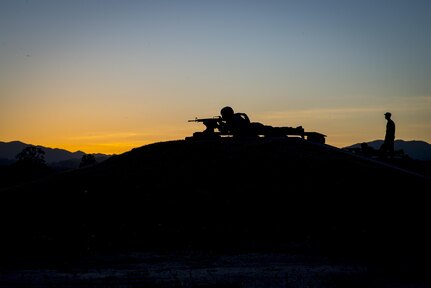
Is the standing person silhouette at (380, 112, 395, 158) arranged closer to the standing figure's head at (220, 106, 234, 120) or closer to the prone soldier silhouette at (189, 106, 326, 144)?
the prone soldier silhouette at (189, 106, 326, 144)

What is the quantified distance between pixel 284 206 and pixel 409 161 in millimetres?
8051

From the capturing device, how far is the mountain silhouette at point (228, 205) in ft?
26.7

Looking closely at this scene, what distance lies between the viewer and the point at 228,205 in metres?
10.1

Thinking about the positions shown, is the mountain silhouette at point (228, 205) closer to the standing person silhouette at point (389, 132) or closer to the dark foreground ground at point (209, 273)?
the dark foreground ground at point (209, 273)

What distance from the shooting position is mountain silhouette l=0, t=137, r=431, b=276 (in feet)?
26.7

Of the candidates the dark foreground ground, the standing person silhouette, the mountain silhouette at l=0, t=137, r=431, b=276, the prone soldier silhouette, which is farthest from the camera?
the prone soldier silhouette

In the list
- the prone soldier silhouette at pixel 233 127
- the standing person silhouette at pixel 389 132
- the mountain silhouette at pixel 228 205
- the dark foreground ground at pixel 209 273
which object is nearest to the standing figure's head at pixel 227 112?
the prone soldier silhouette at pixel 233 127

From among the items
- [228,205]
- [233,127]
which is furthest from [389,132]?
[228,205]

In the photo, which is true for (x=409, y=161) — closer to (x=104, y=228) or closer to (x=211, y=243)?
(x=211, y=243)

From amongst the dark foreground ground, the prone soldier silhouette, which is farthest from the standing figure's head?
the dark foreground ground

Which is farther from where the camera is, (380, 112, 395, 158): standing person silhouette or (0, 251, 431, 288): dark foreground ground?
(380, 112, 395, 158): standing person silhouette

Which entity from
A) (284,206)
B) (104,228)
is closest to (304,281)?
(284,206)

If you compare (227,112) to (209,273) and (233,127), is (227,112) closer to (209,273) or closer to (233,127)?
(233,127)

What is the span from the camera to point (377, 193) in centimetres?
1043
